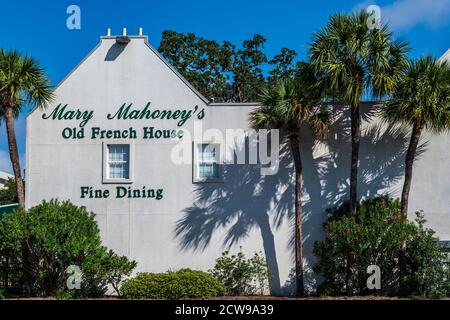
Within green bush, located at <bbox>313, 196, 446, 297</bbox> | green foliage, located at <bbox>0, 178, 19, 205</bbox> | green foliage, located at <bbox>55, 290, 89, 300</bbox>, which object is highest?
green foliage, located at <bbox>0, 178, 19, 205</bbox>

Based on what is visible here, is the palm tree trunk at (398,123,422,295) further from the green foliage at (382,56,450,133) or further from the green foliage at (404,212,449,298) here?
the green foliage at (382,56,450,133)

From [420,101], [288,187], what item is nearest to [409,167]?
[420,101]

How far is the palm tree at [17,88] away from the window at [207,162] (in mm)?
5893

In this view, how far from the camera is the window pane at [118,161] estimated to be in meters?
25.8

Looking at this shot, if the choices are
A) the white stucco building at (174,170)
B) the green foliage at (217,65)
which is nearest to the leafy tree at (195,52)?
the green foliage at (217,65)

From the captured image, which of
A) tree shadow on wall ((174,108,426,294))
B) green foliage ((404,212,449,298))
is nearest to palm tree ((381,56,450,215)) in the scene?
green foliage ((404,212,449,298))

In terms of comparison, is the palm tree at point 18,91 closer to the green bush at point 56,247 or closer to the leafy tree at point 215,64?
the green bush at point 56,247

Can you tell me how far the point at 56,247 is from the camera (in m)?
22.9

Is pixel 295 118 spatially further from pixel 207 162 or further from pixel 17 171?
pixel 17 171

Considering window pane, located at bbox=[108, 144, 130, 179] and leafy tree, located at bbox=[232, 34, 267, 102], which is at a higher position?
leafy tree, located at bbox=[232, 34, 267, 102]

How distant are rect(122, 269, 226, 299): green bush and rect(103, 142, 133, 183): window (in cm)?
415

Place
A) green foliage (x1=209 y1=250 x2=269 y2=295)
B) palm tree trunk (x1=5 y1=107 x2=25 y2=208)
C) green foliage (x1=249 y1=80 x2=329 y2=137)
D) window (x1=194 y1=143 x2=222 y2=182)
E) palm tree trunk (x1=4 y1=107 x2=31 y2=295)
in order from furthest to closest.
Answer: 1. window (x1=194 y1=143 x2=222 y2=182)
2. green foliage (x1=209 y1=250 x2=269 y2=295)
3. palm tree trunk (x1=5 y1=107 x2=25 y2=208)
4. palm tree trunk (x1=4 y1=107 x2=31 y2=295)
5. green foliage (x1=249 y1=80 x2=329 y2=137)

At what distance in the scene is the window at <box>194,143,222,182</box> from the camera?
83.6 ft

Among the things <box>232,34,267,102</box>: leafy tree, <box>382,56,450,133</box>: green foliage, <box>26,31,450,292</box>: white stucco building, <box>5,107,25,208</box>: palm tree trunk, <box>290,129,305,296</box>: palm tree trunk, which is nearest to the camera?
<box>382,56,450,133</box>: green foliage
